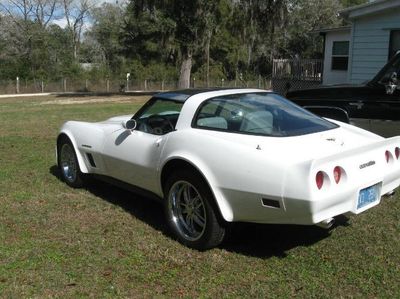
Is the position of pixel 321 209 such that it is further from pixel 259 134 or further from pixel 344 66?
pixel 344 66

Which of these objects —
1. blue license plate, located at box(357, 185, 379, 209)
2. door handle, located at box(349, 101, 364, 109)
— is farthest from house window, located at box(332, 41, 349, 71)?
blue license plate, located at box(357, 185, 379, 209)

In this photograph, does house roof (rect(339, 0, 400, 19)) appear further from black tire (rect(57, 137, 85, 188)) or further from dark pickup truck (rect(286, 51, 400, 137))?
black tire (rect(57, 137, 85, 188))

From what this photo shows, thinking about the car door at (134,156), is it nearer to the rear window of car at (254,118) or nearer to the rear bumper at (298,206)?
the rear window of car at (254,118)

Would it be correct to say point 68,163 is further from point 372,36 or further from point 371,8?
point 372,36

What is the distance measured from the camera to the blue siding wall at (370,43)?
1527cm

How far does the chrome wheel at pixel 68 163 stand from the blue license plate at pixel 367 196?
3601 millimetres

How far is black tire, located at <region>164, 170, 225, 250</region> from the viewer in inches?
170

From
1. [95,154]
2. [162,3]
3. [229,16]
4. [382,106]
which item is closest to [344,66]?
[229,16]

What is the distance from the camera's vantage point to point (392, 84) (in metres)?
6.98

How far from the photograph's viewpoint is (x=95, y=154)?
5918 mm

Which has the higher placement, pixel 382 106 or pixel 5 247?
pixel 382 106

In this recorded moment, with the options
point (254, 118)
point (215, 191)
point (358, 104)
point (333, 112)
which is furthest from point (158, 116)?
point (358, 104)

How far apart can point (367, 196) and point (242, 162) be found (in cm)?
109

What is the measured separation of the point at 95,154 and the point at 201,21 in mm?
24529
